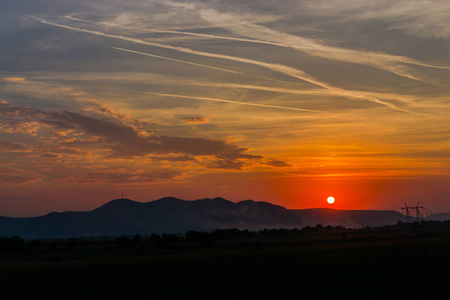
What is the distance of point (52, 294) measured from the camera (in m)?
55.6

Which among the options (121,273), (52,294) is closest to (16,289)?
(52,294)

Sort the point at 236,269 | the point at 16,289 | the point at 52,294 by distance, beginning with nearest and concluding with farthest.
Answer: the point at 52,294
the point at 16,289
the point at 236,269

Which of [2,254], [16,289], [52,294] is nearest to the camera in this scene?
[52,294]

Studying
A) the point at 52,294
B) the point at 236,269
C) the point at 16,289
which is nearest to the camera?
the point at 52,294

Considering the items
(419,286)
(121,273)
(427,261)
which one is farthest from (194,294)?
(427,261)

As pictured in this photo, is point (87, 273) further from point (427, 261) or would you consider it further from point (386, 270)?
point (427, 261)

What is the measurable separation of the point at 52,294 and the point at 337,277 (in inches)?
1243

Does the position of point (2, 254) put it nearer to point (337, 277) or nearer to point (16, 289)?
point (16, 289)

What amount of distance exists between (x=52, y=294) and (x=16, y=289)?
7.98 m

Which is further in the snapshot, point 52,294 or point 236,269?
point 236,269

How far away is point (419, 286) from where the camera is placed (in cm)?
4962

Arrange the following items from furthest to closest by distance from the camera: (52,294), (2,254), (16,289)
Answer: (2,254) < (16,289) < (52,294)

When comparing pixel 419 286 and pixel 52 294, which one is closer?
pixel 419 286

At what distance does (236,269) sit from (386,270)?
20423 millimetres
